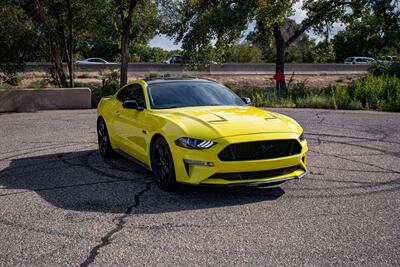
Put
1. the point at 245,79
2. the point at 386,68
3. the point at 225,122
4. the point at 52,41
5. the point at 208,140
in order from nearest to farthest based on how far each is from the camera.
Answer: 1. the point at 208,140
2. the point at 225,122
3. the point at 52,41
4. the point at 386,68
5. the point at 245,79

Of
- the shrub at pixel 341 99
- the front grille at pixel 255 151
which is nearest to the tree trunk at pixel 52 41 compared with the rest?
the shrub at pixel 341 99

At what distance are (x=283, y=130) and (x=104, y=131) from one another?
387 cm

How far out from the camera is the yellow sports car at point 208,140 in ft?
19.1

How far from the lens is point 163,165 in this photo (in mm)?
6383

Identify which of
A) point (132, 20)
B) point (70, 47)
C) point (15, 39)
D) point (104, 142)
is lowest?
point (104, 142)

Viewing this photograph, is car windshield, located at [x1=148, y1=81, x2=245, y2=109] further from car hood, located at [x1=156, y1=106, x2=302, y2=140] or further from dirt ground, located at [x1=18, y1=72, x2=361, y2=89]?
dirt ground, located at [x1=18, y1=72, x2=361, y2=89]

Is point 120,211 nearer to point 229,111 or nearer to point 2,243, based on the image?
point 2,243

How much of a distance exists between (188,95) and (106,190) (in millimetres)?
1943

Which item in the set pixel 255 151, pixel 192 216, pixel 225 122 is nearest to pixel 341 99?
pixel 225 122

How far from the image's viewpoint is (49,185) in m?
6.88

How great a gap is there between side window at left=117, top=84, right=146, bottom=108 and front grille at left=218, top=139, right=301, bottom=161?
2.00m

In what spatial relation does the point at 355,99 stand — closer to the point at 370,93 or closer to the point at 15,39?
the point at 370,93

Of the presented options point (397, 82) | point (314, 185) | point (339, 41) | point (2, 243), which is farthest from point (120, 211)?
point (339, 41)

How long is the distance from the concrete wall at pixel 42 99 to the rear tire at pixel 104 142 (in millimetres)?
10514
